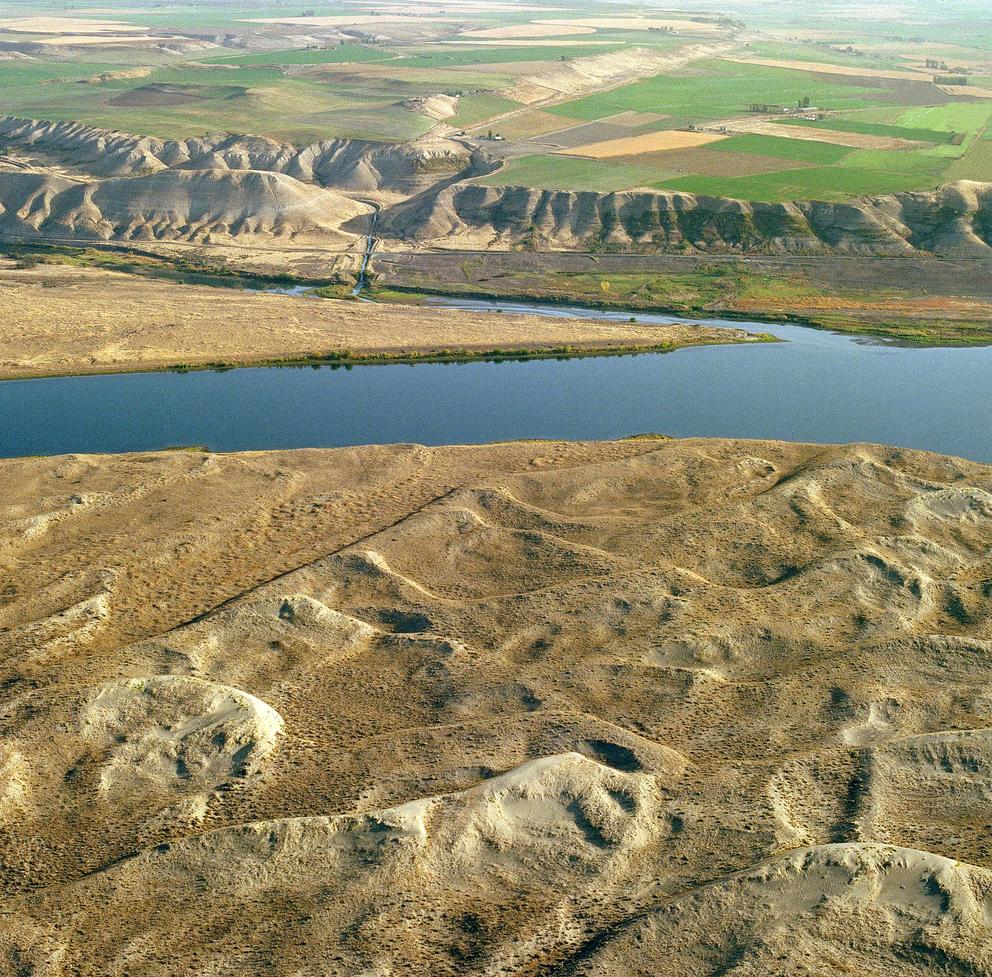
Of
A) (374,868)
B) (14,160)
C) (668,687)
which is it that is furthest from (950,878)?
(14,160)

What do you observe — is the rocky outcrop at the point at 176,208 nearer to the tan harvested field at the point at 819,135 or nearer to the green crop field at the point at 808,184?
the green crop field at the point at 808,184

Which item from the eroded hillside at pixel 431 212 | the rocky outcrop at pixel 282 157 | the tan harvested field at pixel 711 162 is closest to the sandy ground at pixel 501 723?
the eroded hillside at pixel 431 212

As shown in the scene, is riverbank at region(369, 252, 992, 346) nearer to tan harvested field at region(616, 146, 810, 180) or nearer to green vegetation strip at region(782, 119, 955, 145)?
tan harvested field at region(616, 146, 810, 180)

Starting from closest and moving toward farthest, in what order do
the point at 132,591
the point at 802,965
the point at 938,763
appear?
the point at 802,965 → the point at 938,763 → the point at 132,591

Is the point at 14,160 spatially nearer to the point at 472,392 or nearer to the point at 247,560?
the point at 472,392

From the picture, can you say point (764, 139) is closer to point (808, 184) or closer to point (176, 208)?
point (808, 184)

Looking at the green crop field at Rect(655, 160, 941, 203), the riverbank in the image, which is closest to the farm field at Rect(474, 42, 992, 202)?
the green crop field at Rect(655, 160, 941, 203)
